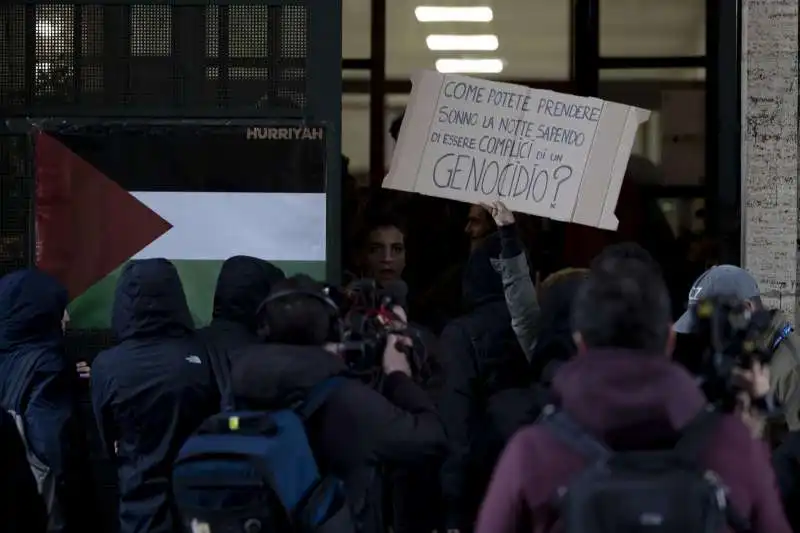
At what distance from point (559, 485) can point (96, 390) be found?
245 cm

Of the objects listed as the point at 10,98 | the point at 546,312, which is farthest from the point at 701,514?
the point at 10,98

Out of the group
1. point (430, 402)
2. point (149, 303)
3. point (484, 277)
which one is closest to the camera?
point (430, 402)

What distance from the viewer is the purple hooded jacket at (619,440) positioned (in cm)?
343

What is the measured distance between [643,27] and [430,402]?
366 centimetres

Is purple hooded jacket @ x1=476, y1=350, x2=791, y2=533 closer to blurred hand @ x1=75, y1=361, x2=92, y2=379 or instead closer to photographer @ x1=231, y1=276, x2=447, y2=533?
photographer @ x1=231, y1=276, x2=447, y2=533

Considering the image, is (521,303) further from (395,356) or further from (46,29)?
(46,29)

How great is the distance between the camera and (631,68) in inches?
304

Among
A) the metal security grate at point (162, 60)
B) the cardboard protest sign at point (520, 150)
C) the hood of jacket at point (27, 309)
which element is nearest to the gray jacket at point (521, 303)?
the cardboard protest sign at point (520, 150)

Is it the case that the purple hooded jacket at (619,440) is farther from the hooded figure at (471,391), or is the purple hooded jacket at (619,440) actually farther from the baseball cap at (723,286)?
the hooded figure at (471,391)

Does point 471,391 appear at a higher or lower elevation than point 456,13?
lower

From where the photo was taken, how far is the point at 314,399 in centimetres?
439

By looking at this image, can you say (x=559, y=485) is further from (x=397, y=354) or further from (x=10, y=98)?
(x=10, y=98)

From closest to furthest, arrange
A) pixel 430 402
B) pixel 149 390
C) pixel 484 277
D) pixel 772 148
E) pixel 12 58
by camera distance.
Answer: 1. pixel 430 402
2. pixel 149 390
3. pixel 484 277
4. pixel 12 58
5. pixel 772 148

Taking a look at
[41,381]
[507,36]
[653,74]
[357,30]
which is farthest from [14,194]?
[653,74]
